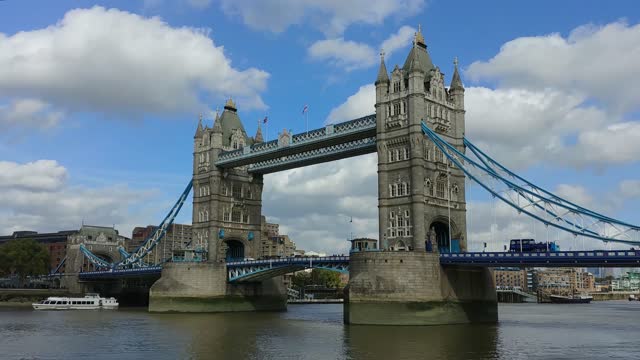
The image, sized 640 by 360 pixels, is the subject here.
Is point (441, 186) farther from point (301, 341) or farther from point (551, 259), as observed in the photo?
point (301, 341)

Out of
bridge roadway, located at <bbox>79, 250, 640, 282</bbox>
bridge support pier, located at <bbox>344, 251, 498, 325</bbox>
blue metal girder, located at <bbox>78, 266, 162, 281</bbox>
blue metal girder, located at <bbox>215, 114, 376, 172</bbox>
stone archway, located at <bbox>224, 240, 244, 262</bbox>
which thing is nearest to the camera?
bridge roadway, located at <bbox>79, 250, 640, 282</bbox>

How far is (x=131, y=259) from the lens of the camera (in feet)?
360

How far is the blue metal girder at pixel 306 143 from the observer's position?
240 feet

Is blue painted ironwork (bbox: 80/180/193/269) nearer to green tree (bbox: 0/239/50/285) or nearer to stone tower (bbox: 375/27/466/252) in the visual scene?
green tree (bbox: 0/239/50/285)

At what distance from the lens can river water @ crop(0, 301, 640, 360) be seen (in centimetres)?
3806

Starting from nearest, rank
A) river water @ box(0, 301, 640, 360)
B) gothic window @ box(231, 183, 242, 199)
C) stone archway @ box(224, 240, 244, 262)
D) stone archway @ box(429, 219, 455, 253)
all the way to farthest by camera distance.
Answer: river water @ box(0, 301, 640, 360) → stone archway @ box(429, 219, 455, 253) → gothic window @ box(231, 183, 242, 199) → stone archway @ box(224, 240, 244, 262)

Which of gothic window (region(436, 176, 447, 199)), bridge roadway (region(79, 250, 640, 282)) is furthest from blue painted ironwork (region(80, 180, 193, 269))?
gothic window (region(436, 176, 447, 199))

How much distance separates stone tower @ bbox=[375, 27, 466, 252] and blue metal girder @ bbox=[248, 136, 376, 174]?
506cm

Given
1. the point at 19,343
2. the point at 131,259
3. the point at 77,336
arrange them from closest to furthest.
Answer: the point at 19,343 < the point at 77,336 < the point at 131,259

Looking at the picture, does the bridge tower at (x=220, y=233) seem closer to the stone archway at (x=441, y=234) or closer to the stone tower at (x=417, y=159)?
the stone tower at (x=417, y=159)

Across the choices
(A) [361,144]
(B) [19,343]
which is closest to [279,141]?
(A) [361,144]

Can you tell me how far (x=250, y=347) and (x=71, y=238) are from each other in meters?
98.8

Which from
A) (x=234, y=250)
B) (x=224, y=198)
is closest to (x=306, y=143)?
(x=224, y=198)

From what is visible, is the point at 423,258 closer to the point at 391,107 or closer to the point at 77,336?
the point at 391,107
